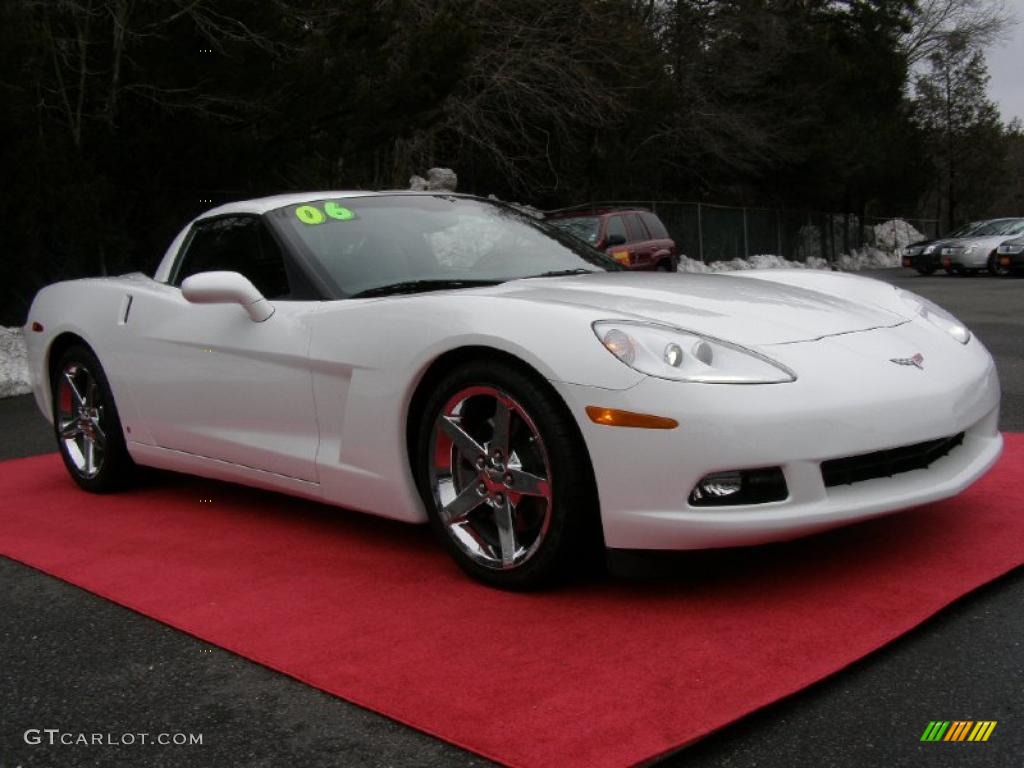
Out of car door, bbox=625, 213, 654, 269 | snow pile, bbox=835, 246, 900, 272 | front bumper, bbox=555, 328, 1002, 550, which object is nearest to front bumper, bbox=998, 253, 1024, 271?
car door, bbox=625, 213, 654, 269

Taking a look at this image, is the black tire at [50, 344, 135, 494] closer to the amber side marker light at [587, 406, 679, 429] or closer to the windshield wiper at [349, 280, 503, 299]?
the windshield wiper at [349, 280, 503, 299]

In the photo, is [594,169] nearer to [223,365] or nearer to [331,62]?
[331,62]

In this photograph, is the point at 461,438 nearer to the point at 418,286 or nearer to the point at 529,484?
the point at 529,484

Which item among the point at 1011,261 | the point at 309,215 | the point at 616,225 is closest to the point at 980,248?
the point at 1011,261

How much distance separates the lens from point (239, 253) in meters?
4.42

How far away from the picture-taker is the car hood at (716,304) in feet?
10.7

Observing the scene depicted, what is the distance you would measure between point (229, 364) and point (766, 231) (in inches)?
1232

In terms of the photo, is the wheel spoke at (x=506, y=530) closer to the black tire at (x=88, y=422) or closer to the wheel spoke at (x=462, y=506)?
the wheel spoke at (x=462, y=506)

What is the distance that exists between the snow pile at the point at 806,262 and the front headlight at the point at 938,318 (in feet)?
70.6

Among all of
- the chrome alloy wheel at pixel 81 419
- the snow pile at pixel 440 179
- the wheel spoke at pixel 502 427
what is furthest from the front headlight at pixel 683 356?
the snow pile at pixel 440 179

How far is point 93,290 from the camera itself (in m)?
4.95

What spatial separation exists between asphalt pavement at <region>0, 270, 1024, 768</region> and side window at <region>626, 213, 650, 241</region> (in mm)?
12497

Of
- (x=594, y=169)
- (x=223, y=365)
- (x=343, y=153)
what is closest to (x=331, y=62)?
(x=343, y=153)

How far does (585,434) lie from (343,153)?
12483mm
